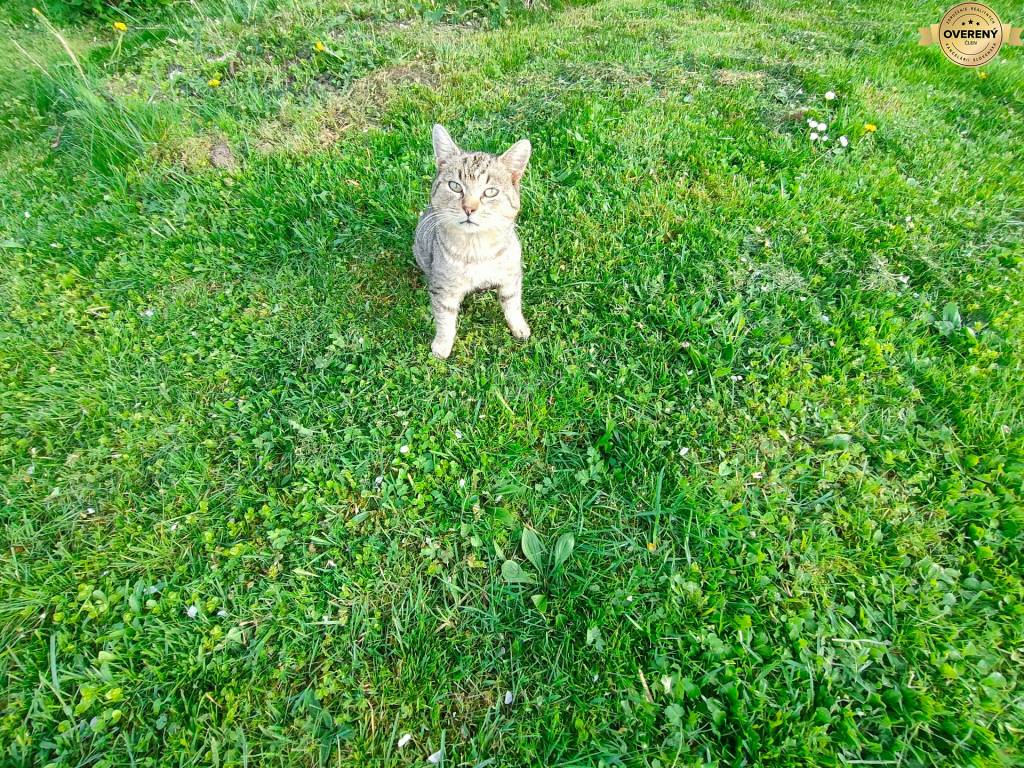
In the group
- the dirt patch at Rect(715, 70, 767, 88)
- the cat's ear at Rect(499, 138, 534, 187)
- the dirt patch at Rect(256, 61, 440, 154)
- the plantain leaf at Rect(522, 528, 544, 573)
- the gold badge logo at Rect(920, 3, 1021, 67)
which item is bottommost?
the plantain leaf at Rect(522, 528, 544, 573)

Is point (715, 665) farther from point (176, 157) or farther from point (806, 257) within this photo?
point (176, 157)

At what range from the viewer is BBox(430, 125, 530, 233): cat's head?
10.2 feet

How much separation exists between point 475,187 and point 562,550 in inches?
89.9

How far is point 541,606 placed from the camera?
8.63 ft

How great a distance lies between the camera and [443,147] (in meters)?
3.31

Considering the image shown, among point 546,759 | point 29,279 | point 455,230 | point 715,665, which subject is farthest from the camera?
point 29,279

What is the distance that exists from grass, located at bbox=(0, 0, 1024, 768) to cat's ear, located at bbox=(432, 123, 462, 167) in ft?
3.95

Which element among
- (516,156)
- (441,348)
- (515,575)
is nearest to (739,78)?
(516,156)

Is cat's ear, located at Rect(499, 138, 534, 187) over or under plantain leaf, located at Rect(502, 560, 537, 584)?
over

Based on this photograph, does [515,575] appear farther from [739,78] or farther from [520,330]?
[739,78]

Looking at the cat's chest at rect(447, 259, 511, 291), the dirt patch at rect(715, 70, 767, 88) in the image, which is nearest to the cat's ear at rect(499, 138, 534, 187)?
the cat's chest at rect(447, 259, 511, 291)

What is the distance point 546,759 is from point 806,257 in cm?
396

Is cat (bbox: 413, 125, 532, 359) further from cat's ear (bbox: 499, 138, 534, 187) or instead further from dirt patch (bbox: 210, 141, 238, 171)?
dirt patch (bbox: 210, 141, 238, 171)

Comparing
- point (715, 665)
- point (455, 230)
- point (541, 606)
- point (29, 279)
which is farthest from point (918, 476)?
point (29, 279)
